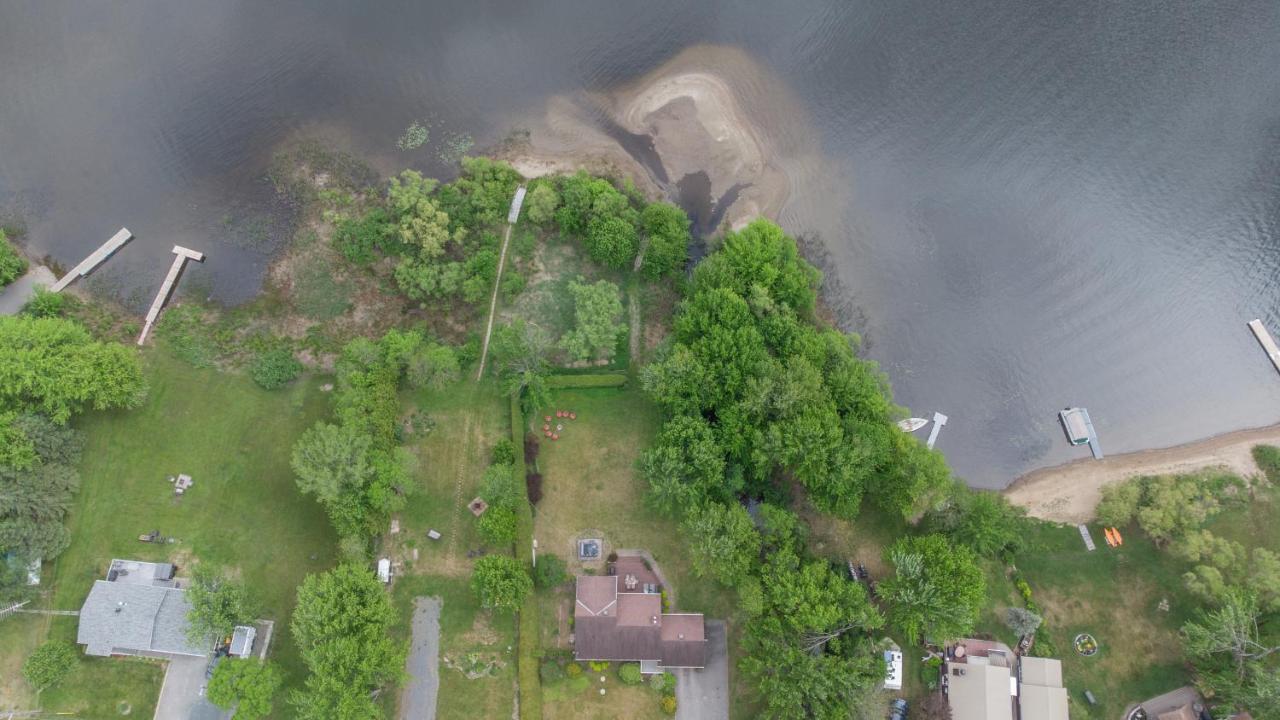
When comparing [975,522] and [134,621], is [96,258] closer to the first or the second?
[134,621]

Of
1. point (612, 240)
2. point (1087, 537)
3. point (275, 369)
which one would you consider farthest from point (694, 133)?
point (1087, 537)

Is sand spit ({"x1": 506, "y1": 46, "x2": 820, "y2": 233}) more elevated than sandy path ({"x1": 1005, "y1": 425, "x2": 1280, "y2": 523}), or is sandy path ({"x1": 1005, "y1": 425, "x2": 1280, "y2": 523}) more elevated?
sand spit ({"x1": 506, "y1": 46, "x2": 820, "y2": 233})

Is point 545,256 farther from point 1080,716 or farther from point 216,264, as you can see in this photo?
point 1080,716

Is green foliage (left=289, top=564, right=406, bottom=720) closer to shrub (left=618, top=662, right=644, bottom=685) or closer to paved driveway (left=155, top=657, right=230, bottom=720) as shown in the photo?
paved driveway (left=155, top=657, right=230, bottom=720)

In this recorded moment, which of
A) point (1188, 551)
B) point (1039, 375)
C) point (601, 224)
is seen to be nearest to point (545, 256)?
point (601, 224)

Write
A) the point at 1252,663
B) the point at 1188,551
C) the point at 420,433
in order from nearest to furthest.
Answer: the point at 1252,663
the point at 1188,551
the point at 420,433

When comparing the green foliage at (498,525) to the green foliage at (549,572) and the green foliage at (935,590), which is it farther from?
the green foliage at (935,590)

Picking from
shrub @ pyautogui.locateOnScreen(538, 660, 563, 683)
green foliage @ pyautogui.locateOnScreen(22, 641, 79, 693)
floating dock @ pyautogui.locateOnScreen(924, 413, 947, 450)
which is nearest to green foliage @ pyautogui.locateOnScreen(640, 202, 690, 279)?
floating dock @ pyautogui.locateOnScreen(924, 413, 947, 450)
